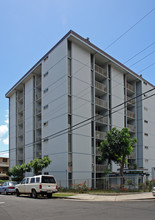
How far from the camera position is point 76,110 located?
95.2 feet

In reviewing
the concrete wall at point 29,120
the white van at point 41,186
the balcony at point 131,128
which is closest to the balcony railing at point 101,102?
the balcony at point 131,128

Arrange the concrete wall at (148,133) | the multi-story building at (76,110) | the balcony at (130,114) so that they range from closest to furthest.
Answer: the multi-story building at (76,110)
the balcony at (130,114)
the concrete wall at (148,133)

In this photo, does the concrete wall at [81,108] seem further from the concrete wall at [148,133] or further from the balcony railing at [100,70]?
the concrete wall at [148,133]

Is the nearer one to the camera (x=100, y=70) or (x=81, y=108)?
(x=81, y=108)

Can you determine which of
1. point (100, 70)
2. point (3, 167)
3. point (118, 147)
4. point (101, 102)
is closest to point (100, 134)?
point (101, 102)

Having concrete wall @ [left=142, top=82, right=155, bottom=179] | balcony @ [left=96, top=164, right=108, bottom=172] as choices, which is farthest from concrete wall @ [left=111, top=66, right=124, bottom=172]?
balcony @ [left=96, top=164, right=108, bottom=172]

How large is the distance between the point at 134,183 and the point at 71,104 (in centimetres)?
1203

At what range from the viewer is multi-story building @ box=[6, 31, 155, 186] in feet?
92.9

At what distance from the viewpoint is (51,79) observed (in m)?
31.6

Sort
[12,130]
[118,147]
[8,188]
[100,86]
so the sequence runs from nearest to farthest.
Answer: [118,147] → [8,188] → [100,86] → [12,130]

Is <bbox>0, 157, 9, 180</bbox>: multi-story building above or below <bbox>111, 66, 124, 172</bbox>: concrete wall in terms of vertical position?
below

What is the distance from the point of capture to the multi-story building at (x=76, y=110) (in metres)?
28.3

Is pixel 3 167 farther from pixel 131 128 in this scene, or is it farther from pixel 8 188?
pixel 8 188

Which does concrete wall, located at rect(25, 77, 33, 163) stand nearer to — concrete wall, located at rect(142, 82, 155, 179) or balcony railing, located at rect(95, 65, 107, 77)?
balcony railing, located at rect(95, 65, 107, 77)
